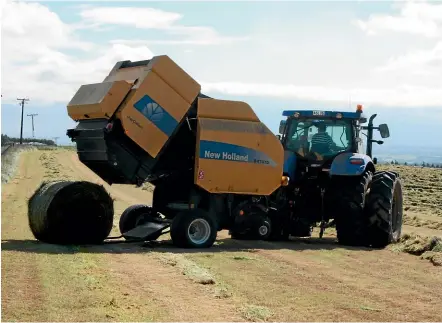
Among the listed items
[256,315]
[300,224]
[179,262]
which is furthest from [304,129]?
[256,315]

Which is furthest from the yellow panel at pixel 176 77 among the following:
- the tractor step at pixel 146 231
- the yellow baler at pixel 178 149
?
the tractor step at pixel 146 231

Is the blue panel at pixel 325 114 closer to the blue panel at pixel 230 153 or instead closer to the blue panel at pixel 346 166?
the blue panel at pixel 346 166

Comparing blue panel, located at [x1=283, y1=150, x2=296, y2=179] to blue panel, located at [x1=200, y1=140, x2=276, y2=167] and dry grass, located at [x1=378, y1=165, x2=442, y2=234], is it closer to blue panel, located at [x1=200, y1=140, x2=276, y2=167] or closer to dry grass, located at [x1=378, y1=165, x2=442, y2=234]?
blue panel, located at [x1=200, y1=140, x2=276, y2=167]

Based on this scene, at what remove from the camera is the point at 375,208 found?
15.1m

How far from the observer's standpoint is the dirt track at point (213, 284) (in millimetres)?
7898

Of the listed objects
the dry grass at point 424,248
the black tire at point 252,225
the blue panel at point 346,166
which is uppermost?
the blue panel at point 346,166

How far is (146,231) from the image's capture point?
46.5 feet

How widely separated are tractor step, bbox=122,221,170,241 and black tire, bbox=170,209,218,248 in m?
0.55

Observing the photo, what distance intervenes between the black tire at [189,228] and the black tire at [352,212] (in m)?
2.92

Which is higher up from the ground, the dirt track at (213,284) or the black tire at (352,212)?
the black tire at (352,212)

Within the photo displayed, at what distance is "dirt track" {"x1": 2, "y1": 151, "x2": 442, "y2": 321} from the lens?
25.9ft

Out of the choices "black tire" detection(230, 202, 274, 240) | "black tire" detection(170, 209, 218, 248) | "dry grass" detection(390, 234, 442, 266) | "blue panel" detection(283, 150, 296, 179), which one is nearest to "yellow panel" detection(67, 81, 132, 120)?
"black tire" detection(170, 209, 218, 248)

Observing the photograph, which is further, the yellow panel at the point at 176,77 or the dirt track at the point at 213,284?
the yellow panel at the point at 176,77

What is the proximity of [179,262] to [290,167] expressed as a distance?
207 inches
